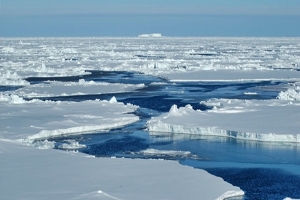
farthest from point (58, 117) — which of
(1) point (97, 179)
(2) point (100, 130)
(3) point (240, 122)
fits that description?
(1) point (97, 179)

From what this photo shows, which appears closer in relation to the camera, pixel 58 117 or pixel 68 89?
pixel 58 117

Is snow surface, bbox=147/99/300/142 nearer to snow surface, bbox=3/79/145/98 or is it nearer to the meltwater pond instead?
the meltwater pond

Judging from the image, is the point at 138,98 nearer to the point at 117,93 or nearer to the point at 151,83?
the point at 117,93

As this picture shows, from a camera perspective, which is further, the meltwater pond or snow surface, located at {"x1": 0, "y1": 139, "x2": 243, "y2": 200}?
the meltwater pond

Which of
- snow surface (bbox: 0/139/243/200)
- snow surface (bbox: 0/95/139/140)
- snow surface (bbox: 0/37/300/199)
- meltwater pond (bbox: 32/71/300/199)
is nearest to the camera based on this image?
snow surface (bbox: 0/139/243/200)

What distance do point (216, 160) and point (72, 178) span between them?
3.40 m

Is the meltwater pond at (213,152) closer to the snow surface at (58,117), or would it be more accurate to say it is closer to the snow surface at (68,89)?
the snow surface at (58,117)

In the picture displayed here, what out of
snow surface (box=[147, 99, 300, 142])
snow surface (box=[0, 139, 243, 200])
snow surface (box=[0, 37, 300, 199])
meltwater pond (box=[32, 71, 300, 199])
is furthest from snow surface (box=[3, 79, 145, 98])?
snow surface (box=[0, 139, 243, 200])

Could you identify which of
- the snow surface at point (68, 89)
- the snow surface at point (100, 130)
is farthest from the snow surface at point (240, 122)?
the snow surface at point (68, 89)

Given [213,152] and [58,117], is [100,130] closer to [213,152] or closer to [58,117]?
[58,117]

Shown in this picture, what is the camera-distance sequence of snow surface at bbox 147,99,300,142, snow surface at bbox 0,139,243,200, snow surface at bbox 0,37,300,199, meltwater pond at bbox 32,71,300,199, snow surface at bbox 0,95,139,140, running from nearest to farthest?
snow surface at bbox 0,139,243,200 < snow surface at bbox 0,37,300,199 < meltwater pond at bbox 32,71,300,199 < snow surface at bbox 147,99,300,142 < snow surface at bbox 0,95,139,140

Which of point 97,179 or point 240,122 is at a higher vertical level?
point 240,122

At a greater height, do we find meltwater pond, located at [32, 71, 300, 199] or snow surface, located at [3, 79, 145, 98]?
snow surface, located at [3, 79, 145, 98]

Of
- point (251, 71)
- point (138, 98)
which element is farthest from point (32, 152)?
point (251, 71)
